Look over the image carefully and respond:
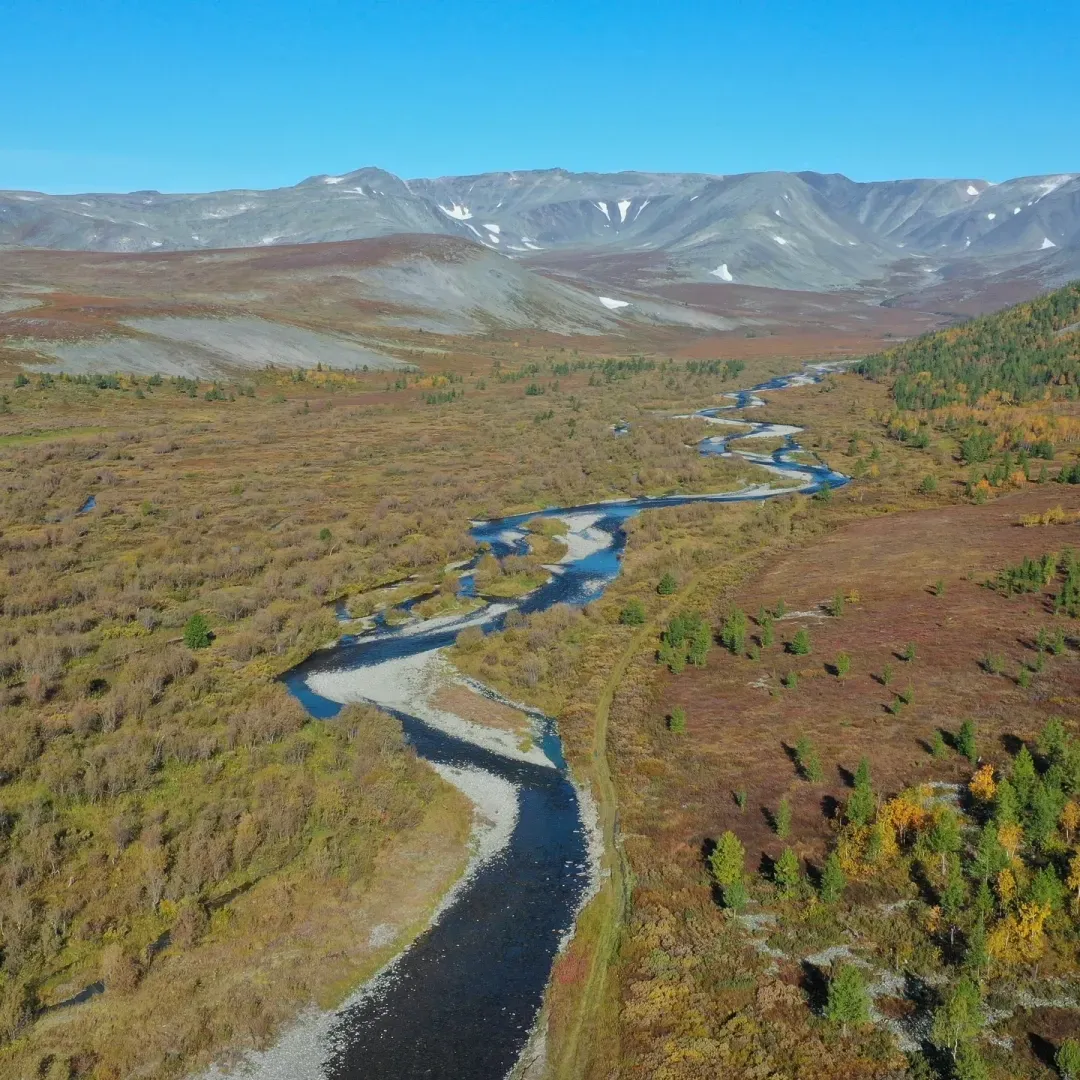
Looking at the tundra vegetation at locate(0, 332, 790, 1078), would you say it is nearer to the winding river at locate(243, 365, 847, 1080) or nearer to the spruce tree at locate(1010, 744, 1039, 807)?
the winding river at locate(243, 365, 847, 1080)

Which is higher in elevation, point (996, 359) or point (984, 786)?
point (996, 359)

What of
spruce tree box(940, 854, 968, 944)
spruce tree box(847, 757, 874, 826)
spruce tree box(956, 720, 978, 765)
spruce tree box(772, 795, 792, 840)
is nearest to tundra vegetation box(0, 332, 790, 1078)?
spruce tree box(772, 795, 792, 840)

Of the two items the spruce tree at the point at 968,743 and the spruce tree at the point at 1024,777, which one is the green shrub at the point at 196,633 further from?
the spruce tree at the point at 1024,777

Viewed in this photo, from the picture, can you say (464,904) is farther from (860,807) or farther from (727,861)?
(860,807)

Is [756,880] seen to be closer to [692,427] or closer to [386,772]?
[386,772]

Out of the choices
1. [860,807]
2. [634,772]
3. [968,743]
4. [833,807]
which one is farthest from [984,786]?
[634,772]

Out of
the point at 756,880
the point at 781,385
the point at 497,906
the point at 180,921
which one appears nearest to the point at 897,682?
the point at 756,880

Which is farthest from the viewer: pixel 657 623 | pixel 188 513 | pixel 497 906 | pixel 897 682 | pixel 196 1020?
pixel 188 513
